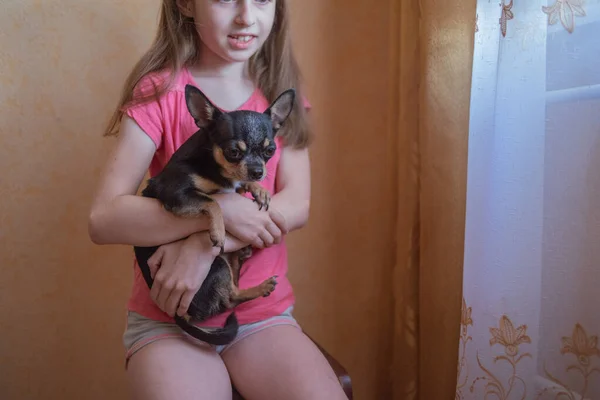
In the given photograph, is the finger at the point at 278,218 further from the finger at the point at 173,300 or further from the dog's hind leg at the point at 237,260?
the finger at the point at 173,300

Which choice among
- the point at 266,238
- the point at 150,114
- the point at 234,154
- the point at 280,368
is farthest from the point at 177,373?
the point at 150,114

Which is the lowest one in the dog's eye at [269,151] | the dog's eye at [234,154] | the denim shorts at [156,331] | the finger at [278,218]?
the denim shorts at [156,331]

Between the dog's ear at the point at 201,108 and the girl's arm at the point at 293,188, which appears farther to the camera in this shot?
the girl's arm at the point at 293,188

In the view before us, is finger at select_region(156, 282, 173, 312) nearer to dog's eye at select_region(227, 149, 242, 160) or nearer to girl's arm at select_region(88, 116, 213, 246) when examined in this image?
girl's arm at select_region(88, 116, 213, 246)

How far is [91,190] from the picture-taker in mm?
1419

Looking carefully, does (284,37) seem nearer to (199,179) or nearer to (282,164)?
(282,164)

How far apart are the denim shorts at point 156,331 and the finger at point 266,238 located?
17 centimetres

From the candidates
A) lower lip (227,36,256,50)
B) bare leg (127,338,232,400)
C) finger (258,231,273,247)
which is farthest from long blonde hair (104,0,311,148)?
bare leg (127,338,232,400)

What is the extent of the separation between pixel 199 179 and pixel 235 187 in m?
0.08

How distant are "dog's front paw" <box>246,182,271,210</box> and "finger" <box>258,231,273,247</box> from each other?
52mm

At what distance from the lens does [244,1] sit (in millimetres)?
1000

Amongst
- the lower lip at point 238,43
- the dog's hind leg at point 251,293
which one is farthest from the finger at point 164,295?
the lower lip at point 238,43

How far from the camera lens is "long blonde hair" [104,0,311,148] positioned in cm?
108

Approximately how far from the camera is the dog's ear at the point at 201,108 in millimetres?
907
